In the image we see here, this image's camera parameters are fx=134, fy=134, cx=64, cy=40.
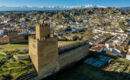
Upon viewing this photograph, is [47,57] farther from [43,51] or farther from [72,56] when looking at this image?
[72,56]

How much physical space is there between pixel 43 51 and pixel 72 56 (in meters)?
4.58

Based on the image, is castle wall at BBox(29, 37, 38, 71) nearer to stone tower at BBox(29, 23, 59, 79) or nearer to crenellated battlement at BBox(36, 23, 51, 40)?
stone tower at BBox(29, 23, 59, 79)

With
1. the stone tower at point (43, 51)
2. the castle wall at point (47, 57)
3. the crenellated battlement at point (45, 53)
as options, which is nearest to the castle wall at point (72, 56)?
the crenellated battlement at point (45, 53)

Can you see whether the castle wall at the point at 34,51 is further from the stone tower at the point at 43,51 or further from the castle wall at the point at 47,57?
the castle wall at the point at 47,57

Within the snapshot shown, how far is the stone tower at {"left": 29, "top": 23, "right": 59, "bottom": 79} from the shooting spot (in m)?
10.7

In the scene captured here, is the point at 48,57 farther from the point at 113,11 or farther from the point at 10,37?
the point at 113,11

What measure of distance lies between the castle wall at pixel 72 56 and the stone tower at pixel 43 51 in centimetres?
126

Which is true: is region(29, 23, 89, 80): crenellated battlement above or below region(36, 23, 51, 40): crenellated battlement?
below

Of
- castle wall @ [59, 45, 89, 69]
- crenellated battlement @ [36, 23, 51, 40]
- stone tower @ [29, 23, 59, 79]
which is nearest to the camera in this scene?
stone tower @ [29, 23, 59, 79]

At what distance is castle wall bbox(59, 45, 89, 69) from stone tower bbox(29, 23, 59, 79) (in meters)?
1.26

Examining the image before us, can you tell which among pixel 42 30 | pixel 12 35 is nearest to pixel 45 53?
pixel 42 30

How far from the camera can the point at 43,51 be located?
35.9 feet

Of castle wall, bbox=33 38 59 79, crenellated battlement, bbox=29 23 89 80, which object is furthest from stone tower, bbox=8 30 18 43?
castle wall, bbox=33 38 59 79

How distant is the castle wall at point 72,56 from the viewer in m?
13.2
